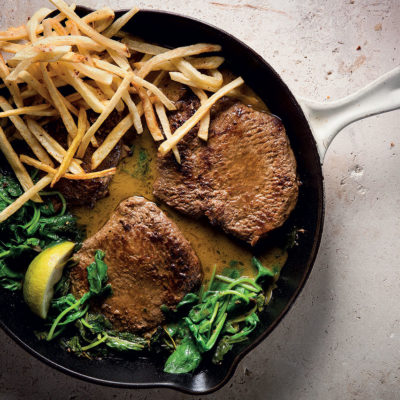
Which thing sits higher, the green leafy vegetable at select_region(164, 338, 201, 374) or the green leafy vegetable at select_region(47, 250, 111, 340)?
the green leafy vegetable at select_region(47, 250, 111, 340)

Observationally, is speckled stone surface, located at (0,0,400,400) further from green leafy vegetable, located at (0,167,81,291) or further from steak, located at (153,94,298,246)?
green leafy vegetable, located at (0,167,81,291)

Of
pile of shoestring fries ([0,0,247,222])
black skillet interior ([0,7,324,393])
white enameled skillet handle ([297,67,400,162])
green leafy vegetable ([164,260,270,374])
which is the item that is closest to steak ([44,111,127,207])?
pile of shoestring fries ([0,0,247,222])

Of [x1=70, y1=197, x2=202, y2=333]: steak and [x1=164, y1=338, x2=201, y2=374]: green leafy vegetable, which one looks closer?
[x1=164, y1=338, x2=201, y2=374]: green leafy vegetable

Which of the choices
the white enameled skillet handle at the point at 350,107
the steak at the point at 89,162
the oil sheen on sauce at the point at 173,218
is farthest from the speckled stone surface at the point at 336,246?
the steak at the point at 89,162

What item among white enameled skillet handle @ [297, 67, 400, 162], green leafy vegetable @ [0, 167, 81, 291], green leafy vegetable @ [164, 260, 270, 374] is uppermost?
white enameled skillet handle @ [297, 67, 400, 162]

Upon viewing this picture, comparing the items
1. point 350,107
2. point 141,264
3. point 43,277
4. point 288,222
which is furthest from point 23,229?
point 350,107

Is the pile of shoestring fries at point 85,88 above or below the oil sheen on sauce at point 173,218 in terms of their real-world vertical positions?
above

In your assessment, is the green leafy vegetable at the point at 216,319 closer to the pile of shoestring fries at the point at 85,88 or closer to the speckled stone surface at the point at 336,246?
the speckled stone surface at the point at 336,246

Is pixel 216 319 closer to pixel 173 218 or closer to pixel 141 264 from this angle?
pixel 141 264
